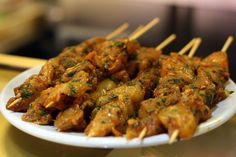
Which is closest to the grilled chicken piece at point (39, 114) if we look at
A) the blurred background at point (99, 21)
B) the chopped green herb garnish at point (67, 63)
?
the chopped green herb garnish at point (67, 63)

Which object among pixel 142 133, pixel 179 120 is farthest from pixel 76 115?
pixel 179 120

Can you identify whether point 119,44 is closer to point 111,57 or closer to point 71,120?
point 111,57

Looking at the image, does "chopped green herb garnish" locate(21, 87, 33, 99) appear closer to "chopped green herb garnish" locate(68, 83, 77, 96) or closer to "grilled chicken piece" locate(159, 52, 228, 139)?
"chopped green herb garnish" locate(68, 83, 77, 96)

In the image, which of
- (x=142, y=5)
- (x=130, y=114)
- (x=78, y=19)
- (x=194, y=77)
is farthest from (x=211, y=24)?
(x=130, y=114)

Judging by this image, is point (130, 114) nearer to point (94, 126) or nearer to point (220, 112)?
point (94, 126)

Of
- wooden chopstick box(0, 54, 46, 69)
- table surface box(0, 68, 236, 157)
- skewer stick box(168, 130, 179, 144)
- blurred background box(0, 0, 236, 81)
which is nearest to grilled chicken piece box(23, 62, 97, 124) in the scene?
table surface box(0, 68, 236, 157)

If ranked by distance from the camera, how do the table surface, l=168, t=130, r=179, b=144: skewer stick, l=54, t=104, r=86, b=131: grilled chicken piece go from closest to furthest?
l=168, t=130, r=179, b=144: skewer stick, l=54, t=104, r=86, b=131: grilled chicken piece, the table surface
